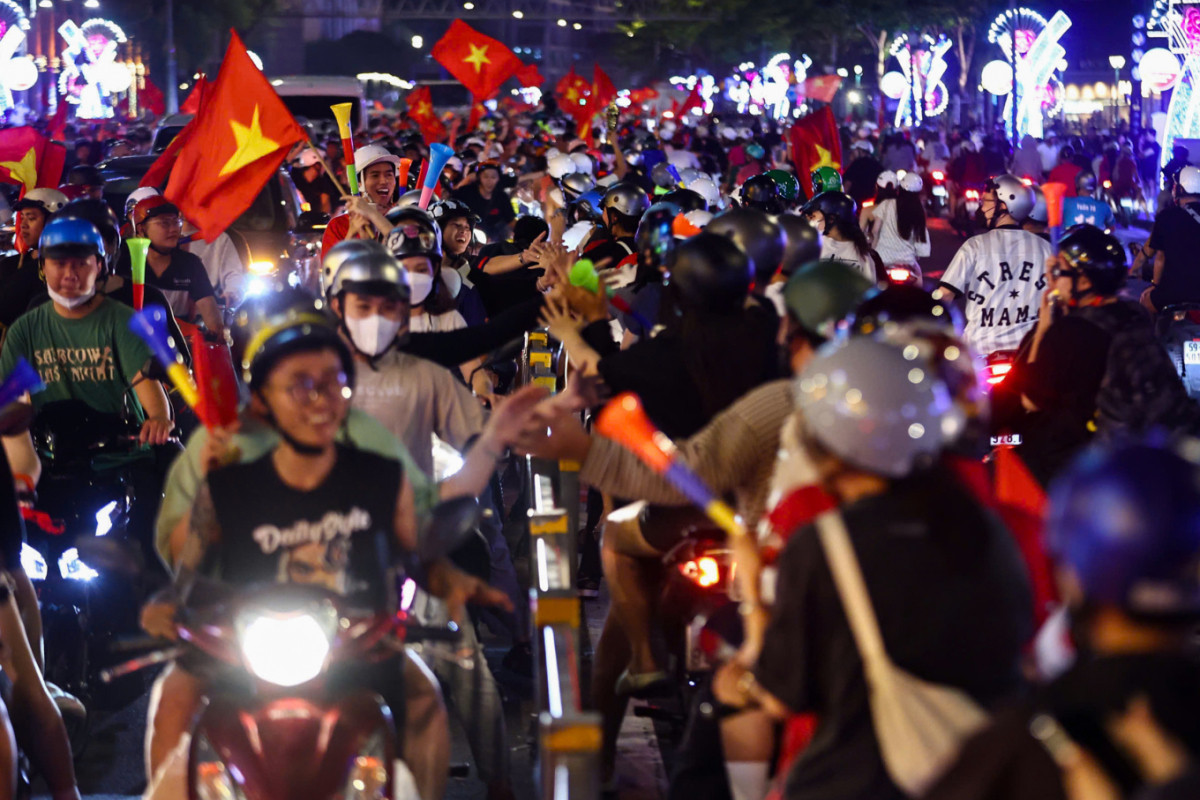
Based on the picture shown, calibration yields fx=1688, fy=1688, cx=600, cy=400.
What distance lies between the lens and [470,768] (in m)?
6.63

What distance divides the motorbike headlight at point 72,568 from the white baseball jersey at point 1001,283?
529 centimetres

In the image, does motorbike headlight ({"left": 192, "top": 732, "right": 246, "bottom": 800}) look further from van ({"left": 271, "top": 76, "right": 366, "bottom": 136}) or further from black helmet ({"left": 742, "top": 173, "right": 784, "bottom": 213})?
van ({"left": 271, "top": 76, "right": 366, "bottom": 136})

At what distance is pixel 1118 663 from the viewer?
2469 mm

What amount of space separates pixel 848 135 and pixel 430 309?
4488cm

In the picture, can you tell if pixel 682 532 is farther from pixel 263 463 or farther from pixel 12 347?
pixel 12 347

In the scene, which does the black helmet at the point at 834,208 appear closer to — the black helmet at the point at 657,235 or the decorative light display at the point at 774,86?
the black helmet at the point at 657,235

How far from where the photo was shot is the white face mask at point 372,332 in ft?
18.5

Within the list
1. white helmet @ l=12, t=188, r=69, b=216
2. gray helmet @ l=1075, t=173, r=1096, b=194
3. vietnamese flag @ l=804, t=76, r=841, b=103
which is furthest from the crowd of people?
vietnamese flag @ l=804, t=76, r=841, b=103

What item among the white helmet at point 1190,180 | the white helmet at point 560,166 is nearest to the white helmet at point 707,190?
the white helmet at point 560,166

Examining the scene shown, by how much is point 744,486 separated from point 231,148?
6.49m

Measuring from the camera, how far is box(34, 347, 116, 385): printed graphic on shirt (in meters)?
7.09

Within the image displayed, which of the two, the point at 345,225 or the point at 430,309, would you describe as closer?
the point at 430,309

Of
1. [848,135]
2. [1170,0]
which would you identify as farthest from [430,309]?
[848,135]

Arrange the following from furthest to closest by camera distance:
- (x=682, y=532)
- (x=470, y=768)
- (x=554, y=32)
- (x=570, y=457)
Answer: (x=554, y=32)
(x=470, y=768)
(x=682, y=532)
(x=570, y=457)
